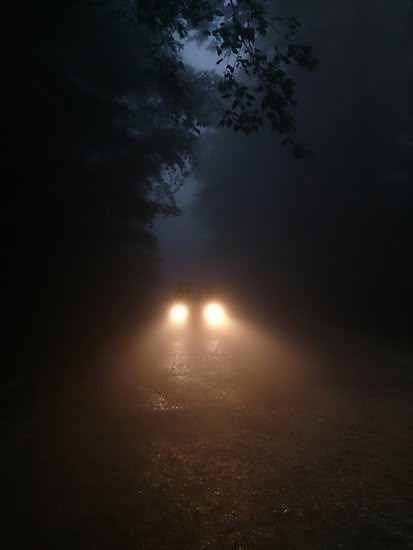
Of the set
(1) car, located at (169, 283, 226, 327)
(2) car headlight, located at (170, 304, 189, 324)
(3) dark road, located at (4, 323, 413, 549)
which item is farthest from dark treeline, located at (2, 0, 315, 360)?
(3) dark road, located at (4, 323, 413, 549)

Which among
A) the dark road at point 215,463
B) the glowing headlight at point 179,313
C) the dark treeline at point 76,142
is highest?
the dark treeline at point 76,142

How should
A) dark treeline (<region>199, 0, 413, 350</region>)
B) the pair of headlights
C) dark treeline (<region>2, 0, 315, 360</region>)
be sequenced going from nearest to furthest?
dark treeline (<region>2, 0, 315, 360</region>) → the pair of headlights → dark treeline (<region>199, 0, 413, 350</region>)

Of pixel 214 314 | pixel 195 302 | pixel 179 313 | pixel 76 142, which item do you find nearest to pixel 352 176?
pixel 195 302

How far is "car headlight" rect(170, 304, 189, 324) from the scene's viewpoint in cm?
1391

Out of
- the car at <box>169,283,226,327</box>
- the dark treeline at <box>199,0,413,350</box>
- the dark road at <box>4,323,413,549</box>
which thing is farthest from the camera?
the dark treeline at <box>199,0,413,350</box>

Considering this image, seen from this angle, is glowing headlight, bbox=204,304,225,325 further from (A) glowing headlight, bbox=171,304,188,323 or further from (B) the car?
(A) glowing headlight, bbox=171,304,188,323

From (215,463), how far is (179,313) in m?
11.8

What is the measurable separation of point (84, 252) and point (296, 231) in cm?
1715

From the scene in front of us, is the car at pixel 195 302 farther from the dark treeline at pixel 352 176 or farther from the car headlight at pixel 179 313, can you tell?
the dark treeline at pixel 352 176

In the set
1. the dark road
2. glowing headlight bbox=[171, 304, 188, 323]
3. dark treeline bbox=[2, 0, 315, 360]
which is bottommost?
the dark road

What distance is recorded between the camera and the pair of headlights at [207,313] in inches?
548

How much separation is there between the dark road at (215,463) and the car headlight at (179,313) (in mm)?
6930

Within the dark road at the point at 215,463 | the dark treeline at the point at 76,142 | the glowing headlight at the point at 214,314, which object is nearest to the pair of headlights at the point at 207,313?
the glowing headlight at the point at 214,314

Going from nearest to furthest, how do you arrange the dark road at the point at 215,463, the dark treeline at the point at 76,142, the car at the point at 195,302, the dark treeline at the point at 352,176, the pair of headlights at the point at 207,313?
the dark road at the point at 215,463, the dark treeline at the point at 76,142, the pair of headlights at the point at 207,313, the car at the point at 195,302, the dark treeline at the point at 352,176
